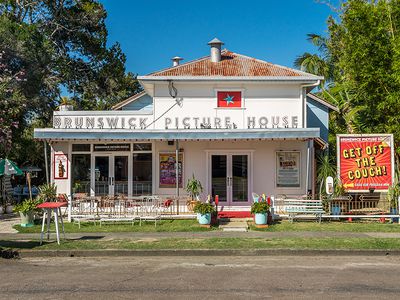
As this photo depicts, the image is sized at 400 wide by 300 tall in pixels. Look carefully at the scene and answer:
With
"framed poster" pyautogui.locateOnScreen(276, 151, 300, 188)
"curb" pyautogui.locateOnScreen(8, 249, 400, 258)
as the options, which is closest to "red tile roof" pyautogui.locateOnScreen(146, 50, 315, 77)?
"framed poster" pyautogui.locateOnScreen(276, 151, 300, 188)

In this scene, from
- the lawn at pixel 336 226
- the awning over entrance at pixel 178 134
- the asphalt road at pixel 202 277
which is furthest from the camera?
the awning over entrance at pixel 178 134

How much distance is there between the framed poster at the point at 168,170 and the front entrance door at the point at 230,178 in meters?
1.24

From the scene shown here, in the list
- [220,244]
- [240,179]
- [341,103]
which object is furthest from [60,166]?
[341,103]

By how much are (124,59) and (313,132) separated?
27.1 m

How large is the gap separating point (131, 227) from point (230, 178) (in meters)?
5.23

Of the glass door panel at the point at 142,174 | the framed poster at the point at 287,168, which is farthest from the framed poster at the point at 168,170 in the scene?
the framed poster at the point at 287,168

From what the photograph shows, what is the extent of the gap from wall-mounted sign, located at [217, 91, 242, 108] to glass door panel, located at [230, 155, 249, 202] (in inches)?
83.6

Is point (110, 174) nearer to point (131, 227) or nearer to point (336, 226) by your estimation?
point (131, 227)

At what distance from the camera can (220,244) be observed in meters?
12.2

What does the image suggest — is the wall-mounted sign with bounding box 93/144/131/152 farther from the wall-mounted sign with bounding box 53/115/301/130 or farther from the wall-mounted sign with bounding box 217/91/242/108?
the wall-mounted sign with bounding box 217/91/242/108

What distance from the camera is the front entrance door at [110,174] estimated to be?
19.8 m

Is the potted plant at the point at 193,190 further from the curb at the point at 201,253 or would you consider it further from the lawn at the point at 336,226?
the curb at the point at 201,253

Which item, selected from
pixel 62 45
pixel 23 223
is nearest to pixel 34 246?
pixel 23 223

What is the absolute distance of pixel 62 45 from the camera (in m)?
40.4
